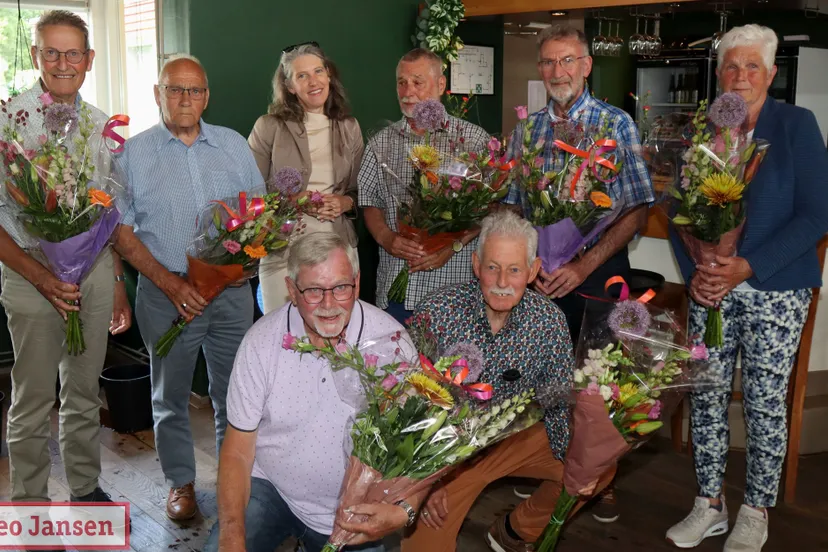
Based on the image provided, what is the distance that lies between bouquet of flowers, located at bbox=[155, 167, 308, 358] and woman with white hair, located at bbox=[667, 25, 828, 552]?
4.70ft

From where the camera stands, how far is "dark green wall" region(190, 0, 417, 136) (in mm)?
4621

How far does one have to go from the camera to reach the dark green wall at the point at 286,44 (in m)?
4.62

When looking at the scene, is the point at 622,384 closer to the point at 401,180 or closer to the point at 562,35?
the point at 401,180

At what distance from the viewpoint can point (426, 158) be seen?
308cm

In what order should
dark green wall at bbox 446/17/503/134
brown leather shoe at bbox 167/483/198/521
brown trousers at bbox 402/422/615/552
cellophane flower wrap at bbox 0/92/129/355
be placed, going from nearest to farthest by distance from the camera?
brown trousers at bbox 402/422/615/552, cellophane flower wrap at bbox 0/92/129/355, brown leather shoe at bbox 167/483/198/521, dark green wall at bbox 446/17/503/134

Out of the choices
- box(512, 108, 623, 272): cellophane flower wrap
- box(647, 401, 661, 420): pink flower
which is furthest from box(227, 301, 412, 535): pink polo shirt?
box(512, 108, 623, 272): cellophane flower wrap

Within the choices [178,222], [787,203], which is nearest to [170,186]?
[178,222]

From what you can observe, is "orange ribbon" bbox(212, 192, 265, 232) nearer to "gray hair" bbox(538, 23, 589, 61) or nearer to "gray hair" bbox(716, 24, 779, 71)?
"gray hair" bbox(538, 23, 589, 61)

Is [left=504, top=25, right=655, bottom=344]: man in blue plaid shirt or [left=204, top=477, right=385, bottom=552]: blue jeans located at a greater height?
[left=504, top=25, right=655, bottom=344]: man in blue plaid shirt

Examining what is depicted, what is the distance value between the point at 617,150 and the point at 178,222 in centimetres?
163

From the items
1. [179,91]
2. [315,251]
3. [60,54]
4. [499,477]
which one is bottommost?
[499,477]

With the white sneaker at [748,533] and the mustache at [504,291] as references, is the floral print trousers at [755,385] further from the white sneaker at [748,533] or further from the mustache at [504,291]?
the mustache at [504,291]

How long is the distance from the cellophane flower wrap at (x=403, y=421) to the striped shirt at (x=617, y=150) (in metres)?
1.24

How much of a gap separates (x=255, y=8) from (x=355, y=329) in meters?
2.96
